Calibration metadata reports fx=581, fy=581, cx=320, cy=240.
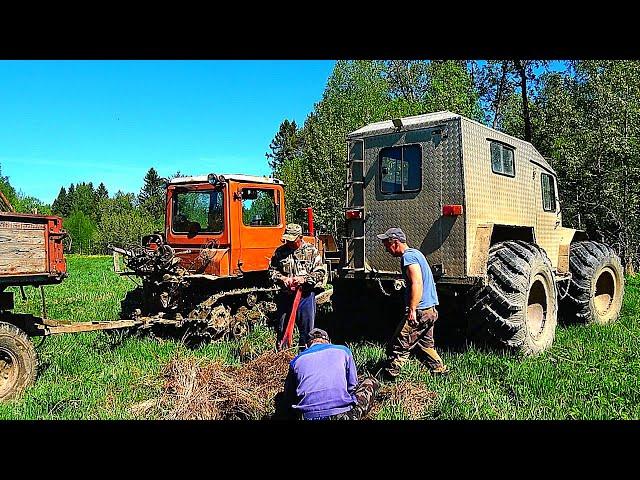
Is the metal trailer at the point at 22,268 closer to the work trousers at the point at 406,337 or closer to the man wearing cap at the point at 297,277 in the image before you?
the man wearing cap at the point at 297,277

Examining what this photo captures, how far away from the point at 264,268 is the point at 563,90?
58.7 ft

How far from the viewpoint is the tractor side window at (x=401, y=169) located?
7.11 metres

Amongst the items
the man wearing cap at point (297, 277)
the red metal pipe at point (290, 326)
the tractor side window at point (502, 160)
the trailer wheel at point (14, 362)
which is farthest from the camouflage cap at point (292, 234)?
the trailer wheel at point (14, 362)

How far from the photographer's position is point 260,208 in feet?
29.3

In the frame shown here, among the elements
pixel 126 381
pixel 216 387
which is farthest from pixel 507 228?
pixel 126 381

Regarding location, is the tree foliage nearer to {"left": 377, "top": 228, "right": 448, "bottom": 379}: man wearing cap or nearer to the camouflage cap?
the camouflage cap

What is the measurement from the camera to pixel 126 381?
6.02 m

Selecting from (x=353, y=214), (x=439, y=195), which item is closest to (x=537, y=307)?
(x=439, y=195)

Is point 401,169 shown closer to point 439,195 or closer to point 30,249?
point 439,195

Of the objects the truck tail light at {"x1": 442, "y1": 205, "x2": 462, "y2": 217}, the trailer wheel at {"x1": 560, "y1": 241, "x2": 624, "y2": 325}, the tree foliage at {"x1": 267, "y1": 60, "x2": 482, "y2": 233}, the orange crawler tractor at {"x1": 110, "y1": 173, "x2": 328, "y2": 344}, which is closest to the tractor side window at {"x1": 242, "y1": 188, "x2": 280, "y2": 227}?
the orange crawler tractor at {"x1": 110, "y1": 173, "x2": 328, "y2": 344}

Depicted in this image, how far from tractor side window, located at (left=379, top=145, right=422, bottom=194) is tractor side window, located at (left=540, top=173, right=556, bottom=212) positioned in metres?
2.77

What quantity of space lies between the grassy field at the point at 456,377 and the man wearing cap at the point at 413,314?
182 millimetres

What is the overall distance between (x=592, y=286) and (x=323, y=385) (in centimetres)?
654

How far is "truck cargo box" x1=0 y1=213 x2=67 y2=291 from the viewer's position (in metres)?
5.41
